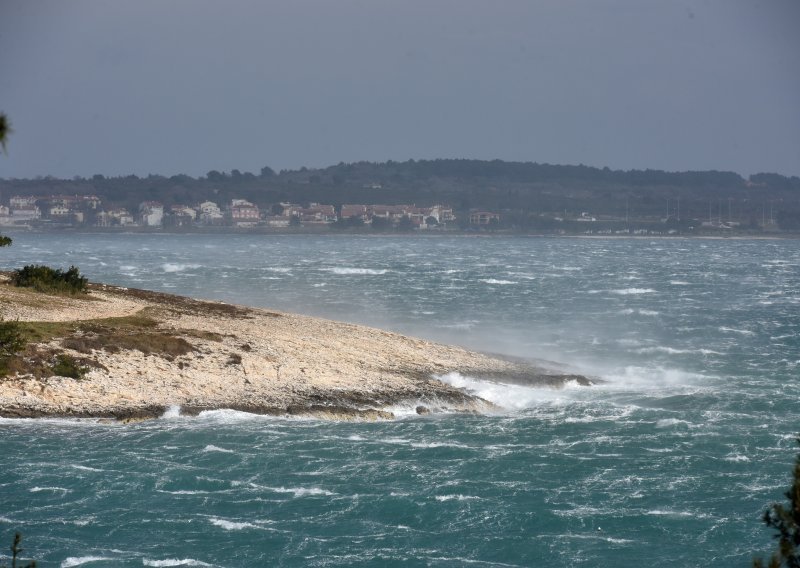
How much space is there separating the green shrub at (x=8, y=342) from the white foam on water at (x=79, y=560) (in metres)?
6.40

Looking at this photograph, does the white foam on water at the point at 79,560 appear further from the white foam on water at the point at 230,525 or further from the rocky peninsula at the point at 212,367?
the rocky peninsula at the point at 212,367

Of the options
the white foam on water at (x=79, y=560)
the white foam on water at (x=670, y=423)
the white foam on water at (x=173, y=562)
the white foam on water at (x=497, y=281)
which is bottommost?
the white foam on water at (x=173, y=562)

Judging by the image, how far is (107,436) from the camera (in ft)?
111

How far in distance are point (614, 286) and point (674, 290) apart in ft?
20.5

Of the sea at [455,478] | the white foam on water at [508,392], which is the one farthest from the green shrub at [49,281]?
the white foam on water at [508,392]

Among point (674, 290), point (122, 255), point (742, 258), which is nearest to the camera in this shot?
point (674, 290)

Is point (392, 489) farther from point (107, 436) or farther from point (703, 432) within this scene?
point (703, 432)

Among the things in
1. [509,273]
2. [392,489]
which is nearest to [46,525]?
[392,489]

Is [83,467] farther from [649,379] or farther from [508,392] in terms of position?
[649,379]

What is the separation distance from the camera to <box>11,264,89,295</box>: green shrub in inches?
1919

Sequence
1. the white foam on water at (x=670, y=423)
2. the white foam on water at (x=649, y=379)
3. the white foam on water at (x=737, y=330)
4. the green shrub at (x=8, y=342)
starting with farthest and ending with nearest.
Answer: the white foam on water at (x=737, y=330) → the white foam on water at (x=649, y=379) → the white foam on water at (x=670, y=423) → the green shrub at (x=8, y=342)

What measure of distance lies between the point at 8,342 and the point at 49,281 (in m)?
19.0

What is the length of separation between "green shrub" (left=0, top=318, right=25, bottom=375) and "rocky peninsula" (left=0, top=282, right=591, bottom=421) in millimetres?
556

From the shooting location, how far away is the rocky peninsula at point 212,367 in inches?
1425
